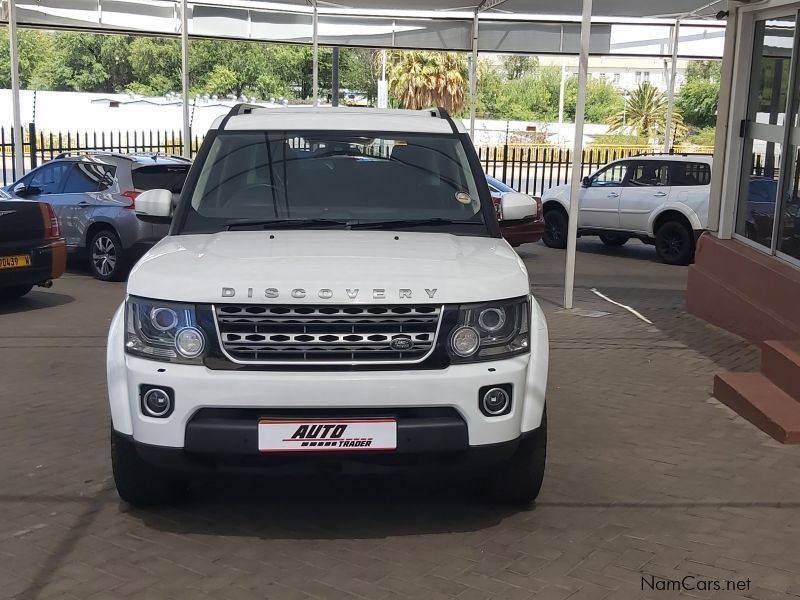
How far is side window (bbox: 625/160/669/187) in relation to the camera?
1644cm

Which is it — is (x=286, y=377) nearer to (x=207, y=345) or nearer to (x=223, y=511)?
(x=207, y=345)

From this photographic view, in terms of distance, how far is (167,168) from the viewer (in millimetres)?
13125

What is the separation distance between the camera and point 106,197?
12906mm

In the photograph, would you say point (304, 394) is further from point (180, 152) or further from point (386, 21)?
point (180, 152)

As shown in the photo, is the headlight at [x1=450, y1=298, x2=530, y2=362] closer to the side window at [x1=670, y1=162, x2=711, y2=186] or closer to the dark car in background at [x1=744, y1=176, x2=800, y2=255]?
the dark car in background at [x1=744, y1=176, x2=800, y2=255]

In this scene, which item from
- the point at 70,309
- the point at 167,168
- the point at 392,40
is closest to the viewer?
the point at 70,309

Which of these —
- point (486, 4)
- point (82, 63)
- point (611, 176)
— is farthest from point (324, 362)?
point (82, 63)

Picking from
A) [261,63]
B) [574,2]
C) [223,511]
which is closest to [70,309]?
[223,511]

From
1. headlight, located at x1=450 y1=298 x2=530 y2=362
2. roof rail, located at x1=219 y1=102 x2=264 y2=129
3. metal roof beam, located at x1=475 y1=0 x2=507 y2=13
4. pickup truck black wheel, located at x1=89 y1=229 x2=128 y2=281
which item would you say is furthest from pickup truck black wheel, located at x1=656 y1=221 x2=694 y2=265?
headlight, located at x1=450 y1=298 x2=530 y2=362

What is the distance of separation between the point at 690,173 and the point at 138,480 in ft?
43.1

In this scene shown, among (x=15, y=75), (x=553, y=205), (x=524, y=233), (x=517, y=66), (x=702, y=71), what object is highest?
(x=517, y=66)

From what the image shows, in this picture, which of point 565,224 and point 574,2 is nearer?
point 565,224

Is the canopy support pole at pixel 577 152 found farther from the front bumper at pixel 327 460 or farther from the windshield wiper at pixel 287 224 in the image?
the front bumper at pixel 327 460

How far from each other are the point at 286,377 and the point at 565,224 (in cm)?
1424
